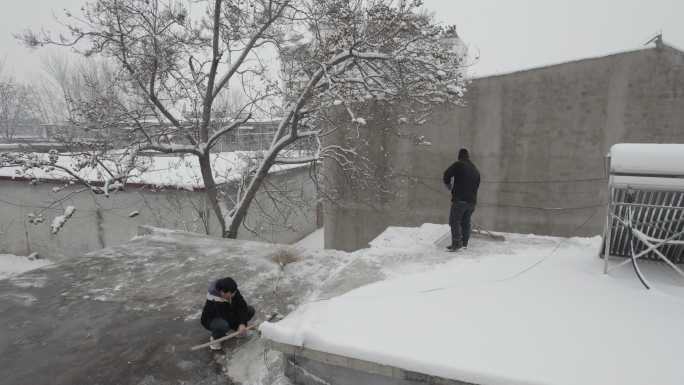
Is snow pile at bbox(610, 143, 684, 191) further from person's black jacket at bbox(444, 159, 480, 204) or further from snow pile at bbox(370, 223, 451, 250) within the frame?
snow pile at bbox(370, 223, 451, 250)

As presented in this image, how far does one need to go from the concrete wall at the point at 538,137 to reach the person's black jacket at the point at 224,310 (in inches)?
293

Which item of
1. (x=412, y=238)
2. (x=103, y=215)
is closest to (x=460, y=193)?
(x=412, y=238)

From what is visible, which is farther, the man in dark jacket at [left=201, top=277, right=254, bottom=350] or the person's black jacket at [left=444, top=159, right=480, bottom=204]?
the person's black jacket at [left=444, top=159, right=480, bottom=204]

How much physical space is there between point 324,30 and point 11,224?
14.6m

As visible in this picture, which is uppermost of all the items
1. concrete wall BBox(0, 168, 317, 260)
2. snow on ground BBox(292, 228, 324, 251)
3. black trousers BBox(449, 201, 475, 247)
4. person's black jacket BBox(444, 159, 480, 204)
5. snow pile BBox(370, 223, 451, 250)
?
person's black jacket BBox(444, 159, 480, 204)

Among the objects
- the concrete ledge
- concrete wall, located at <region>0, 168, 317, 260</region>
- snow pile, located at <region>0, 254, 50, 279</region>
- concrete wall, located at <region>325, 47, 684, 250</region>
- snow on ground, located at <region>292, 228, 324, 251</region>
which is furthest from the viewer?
snow on ground, located at <region>292, 228, 324, 251</region>

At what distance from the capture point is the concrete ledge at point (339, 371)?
2.73 meters

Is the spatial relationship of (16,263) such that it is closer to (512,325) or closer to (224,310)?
(224,310)

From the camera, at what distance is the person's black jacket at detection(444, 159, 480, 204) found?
18.9 ft

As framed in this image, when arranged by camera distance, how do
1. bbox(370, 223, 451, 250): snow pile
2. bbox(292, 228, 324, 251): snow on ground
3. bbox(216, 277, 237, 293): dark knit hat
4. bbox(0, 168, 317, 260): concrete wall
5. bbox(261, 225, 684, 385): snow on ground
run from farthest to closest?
bbox(292, 228, 324, 251): snow on ground, bbox(0, 168, 317, 260): concrete wall, bbox(370, 223, 451, 250): snow pile, bbox(216, 277, 237, 293): dark knit hat, bbox(261, 225, 684, 385): snow on ground

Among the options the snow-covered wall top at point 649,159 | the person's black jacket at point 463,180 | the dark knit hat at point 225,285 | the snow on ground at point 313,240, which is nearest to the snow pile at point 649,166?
the snow-covered wall top at point 649,159

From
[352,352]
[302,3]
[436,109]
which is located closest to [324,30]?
[302,3]

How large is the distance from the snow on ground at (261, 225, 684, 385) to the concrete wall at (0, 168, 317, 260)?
27.3 feet

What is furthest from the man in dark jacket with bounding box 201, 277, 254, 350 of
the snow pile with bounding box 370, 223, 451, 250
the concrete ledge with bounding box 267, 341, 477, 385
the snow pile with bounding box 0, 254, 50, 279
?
the snow pile with bounding box 0, 254, 50, 279
